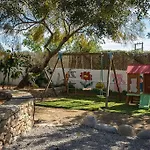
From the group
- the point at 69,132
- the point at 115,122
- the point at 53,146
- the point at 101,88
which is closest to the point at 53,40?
the point at 101,88

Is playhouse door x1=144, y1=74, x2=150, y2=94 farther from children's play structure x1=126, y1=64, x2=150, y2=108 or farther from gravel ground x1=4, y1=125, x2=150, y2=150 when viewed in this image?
gravel ground x1=4, y1=125, x2=150, y2=150

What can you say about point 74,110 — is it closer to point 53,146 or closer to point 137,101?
point 137,101

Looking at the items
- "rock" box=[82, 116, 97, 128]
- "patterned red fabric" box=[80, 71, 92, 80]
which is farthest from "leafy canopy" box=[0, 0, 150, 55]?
"rock" box=[82, 116, 97, 128]

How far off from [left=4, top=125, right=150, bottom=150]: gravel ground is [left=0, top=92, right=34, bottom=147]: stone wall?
13 centimetres

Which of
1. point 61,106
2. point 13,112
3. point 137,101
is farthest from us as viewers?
point 137,101

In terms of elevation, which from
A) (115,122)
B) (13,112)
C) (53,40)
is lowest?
(115,122)

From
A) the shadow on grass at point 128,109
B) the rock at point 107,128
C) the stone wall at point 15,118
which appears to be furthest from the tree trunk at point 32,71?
the rock at point 107,128

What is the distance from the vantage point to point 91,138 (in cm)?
478

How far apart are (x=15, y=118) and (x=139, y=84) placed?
5.69 m

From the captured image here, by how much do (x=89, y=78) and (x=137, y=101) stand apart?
3.22 meters

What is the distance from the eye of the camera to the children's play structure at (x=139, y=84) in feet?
30.0

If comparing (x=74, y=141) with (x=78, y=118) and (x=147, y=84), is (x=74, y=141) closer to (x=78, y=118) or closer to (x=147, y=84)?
(x=78, y=118)

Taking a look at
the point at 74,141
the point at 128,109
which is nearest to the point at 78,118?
the point at 128,109

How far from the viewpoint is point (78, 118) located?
7.05 metres
